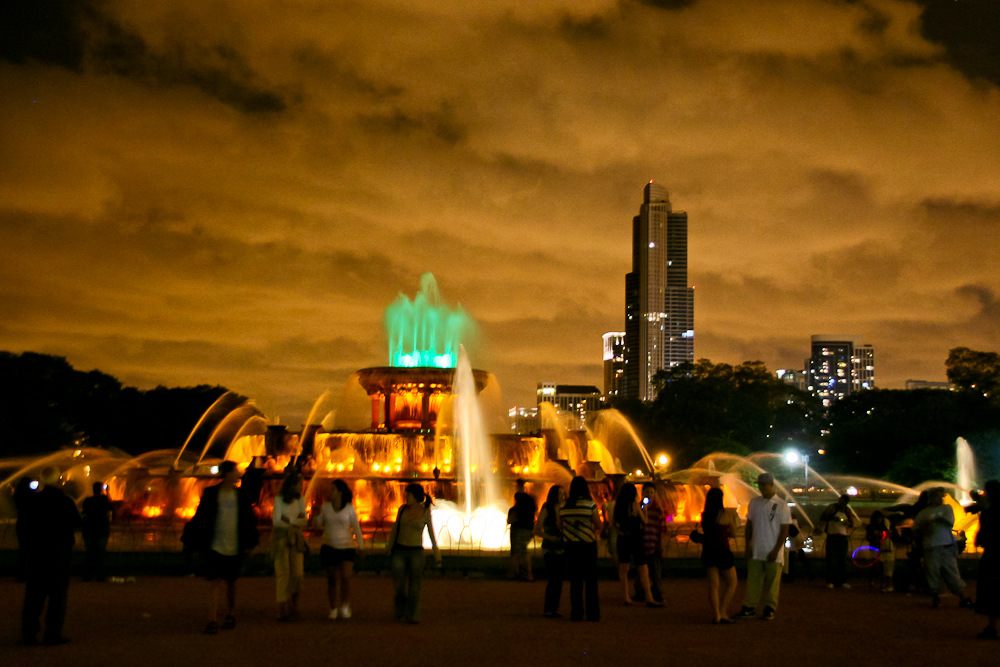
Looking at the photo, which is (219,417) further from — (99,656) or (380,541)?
(99,656)

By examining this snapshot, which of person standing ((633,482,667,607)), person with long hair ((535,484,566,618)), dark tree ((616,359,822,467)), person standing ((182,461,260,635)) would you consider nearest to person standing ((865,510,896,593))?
person standing ((633,482,667,607))

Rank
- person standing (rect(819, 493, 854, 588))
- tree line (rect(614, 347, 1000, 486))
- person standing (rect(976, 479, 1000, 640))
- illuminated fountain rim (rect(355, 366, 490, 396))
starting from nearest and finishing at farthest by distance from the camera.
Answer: person standing (rect(976, 479, 1000, 640)), person standing (rect(819, 493, 854, 588)), illuminated fountain rim (rect(355, 366, 490, 396)), tree line (rect(614, 347, 1000, 486))

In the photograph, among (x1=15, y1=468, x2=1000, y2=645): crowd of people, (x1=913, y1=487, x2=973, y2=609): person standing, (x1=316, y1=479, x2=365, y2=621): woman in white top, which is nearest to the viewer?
(x1=15, y1=468, x2=1000, y2=645): crowd of people

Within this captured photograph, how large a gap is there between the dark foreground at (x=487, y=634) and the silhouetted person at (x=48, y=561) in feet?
0.98

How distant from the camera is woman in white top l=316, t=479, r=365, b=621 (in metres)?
12.0

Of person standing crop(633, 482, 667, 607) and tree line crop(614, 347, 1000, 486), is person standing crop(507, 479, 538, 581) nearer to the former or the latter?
person standing crop(633, 482, 667, 607)

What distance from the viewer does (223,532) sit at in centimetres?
1106

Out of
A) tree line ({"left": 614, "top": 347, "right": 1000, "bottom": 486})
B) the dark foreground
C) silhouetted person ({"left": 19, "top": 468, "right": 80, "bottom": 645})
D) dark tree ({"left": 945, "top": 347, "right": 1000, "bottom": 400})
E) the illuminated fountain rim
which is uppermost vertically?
dark tree ({"left": 945, "top": 347, "right": 1000, "bottom": 400})

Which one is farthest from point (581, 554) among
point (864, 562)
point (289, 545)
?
point (864, 562)

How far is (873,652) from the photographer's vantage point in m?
10.2

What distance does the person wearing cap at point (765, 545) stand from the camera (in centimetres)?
1248

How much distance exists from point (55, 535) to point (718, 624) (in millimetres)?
7344

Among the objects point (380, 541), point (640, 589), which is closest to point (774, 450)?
point (380, 541)

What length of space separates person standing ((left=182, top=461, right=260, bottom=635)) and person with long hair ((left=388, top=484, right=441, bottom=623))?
1.64 meters
